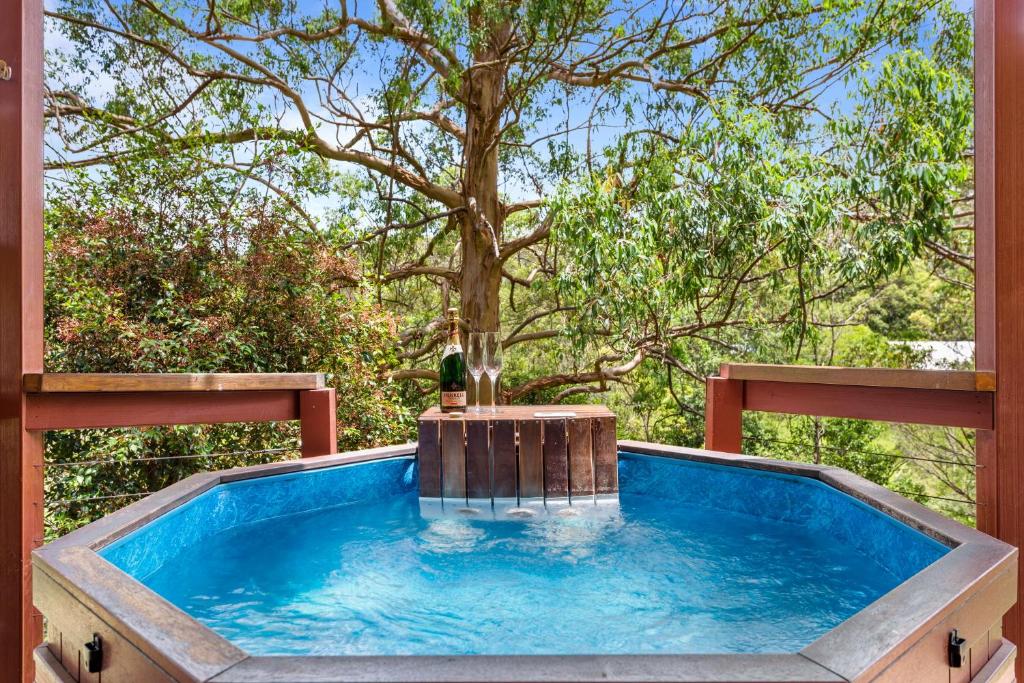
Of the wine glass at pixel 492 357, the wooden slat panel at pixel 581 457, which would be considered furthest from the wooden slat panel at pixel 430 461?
the wooden slat panel at pixel 581 457

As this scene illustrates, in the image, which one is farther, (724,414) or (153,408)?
(724,414)

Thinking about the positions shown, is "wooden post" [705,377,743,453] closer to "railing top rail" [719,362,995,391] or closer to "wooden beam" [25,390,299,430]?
"railing top rail" [719,362,995,391]

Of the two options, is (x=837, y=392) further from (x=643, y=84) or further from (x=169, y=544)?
(x=643, y=84)

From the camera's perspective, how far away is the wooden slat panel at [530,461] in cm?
204

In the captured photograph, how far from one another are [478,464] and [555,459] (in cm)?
24

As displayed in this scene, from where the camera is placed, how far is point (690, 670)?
2.44 ft

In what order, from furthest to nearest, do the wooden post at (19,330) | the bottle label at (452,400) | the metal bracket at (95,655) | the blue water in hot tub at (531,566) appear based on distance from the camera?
the bottle label at (452,400) → the wooden post at (19,330) → the blue water in hot tub at (531,566) → the metal bracket at (95,655)

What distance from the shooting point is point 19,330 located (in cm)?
188

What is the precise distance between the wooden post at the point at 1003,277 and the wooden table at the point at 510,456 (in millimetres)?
1016

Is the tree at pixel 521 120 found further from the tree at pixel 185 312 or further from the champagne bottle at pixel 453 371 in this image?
the champagne bottle at pixel 453 371

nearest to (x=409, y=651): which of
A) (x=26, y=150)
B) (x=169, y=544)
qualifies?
(x=169, y=544)

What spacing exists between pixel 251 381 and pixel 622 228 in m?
2.76

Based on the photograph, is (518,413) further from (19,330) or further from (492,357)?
(19,330)

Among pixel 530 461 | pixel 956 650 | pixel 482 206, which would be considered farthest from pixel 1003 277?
pixel 482 206
